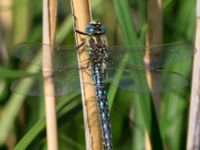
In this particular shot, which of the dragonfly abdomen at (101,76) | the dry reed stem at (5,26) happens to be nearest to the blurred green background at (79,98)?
the dry reed stem at (5,26)

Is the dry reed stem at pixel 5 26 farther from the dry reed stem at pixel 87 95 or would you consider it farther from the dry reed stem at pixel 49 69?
the dry reed stem at pixel 87 95

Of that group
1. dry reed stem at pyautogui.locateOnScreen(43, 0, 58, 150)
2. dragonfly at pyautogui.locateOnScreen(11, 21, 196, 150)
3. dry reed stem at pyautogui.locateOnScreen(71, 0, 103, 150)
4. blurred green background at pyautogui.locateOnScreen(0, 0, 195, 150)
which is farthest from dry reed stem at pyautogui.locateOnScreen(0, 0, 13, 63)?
dry reed stem at pyautogui.locateOnScreen(71, 0, 103, 150)

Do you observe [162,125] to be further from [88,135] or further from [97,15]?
[97,15]

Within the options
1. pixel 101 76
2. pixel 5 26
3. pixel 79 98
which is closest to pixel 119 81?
pixel 101 76

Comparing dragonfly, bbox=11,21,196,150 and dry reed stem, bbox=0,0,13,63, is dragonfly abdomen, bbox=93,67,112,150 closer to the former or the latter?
dragonfly, bbox=11,21,196,150

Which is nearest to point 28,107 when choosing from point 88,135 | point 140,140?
point 140,140
